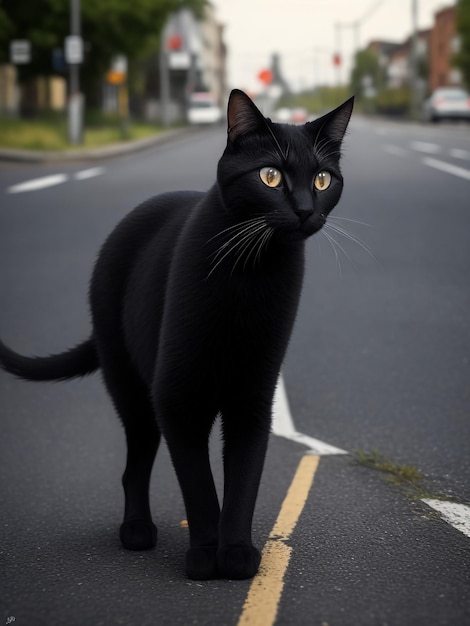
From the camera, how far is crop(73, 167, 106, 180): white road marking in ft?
62.0

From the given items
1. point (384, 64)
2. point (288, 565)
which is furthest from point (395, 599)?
point (384, 64)

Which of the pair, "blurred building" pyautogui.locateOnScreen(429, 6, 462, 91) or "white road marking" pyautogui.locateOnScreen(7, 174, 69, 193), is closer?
"white road marking" pyautogui.locateOnScreen(7, 174, 69, 193)

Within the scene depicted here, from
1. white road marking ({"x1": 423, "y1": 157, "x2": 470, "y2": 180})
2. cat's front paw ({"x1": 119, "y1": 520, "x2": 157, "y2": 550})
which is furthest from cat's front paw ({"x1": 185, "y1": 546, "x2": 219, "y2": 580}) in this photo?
white road marking ({"x1": 423, "y1": 157, "x2": 470, "y2": 180})

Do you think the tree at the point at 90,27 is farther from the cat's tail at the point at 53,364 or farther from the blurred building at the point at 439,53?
the blurred building at the point at 439,53

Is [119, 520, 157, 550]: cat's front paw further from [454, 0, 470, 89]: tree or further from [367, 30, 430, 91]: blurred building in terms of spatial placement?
[367, 30, 430, 91]: blurred building

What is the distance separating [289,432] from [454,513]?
1.66 m

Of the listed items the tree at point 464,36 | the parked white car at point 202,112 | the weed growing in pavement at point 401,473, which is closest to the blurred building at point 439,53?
the tree at point 464,36

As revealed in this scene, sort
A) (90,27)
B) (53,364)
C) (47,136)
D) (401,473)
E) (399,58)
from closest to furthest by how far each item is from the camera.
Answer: (53,364)
(401,473)
(47,136)
(90,27)
(399,58)

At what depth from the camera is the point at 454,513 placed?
3955mm

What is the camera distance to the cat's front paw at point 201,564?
316cm

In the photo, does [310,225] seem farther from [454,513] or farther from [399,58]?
[399,58]

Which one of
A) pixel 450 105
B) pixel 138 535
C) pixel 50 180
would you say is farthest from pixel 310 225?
pixel 450 105

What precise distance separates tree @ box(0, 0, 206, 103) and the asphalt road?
85.4 ft

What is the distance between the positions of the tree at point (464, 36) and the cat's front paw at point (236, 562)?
65.0 m
